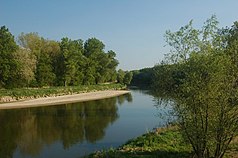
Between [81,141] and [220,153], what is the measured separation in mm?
12691

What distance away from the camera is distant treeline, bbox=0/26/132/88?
61.6 meters

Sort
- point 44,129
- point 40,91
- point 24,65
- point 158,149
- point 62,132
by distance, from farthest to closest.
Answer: point 40,91 < point 24,65 < point 44,129 < point 62,132 < point 158,149

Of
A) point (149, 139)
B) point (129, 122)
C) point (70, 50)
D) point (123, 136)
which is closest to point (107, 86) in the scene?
point (70, 50)

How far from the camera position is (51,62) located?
80500 millimetres

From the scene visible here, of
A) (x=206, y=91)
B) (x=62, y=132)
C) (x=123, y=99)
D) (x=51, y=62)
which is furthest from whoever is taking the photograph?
(x=51, y=62)

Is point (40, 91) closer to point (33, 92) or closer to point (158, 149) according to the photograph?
point (33, 92)

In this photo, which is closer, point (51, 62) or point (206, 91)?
point (206, 91)

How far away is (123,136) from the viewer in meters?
26.8

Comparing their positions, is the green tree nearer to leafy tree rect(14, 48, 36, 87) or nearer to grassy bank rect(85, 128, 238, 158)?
leafy tree rect(14, 48, 36, 87)

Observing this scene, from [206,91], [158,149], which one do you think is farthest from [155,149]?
[206,91]

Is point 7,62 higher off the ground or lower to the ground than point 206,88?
higher

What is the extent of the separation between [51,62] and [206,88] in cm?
7014

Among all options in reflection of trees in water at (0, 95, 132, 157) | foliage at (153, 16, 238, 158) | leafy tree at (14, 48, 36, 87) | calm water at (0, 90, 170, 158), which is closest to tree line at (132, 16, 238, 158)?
foliage at (153, 16, 238, 158)

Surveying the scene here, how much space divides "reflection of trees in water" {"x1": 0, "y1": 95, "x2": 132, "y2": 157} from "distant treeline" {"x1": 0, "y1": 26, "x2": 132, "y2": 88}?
20.1 meters
